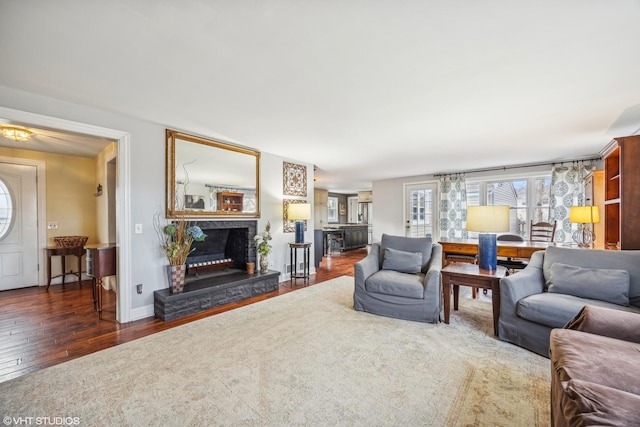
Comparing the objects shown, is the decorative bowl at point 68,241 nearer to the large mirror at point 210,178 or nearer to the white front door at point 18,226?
the white front door at point 18,226

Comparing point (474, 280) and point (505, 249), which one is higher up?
point (505, 249)

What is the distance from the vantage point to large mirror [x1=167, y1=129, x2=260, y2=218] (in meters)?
3.39

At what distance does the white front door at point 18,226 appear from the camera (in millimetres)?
4172

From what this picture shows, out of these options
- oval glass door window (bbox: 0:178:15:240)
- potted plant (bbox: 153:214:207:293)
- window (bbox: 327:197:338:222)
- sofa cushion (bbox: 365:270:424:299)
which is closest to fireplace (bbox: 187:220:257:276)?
potted plant (bbox: 153:214:207:293)

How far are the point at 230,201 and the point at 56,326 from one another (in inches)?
93.2

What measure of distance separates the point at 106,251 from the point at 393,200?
6819 millimetres

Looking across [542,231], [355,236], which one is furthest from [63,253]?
[542,231]

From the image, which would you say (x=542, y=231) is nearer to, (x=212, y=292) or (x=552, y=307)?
(x=552, y=307)

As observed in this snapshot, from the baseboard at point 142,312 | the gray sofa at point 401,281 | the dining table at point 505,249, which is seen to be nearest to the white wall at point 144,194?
the baseboard at point 142,312

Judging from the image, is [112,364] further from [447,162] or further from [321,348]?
[447,162]

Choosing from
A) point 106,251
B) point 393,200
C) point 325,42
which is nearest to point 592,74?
point 325,42

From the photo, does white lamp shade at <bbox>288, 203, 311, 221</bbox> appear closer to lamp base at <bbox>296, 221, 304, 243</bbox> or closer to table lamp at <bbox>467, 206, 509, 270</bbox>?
lamp base at <bbox>296, 221, 304, 243</bbox>

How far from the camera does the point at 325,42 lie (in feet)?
5.59

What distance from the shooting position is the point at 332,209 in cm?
1096
